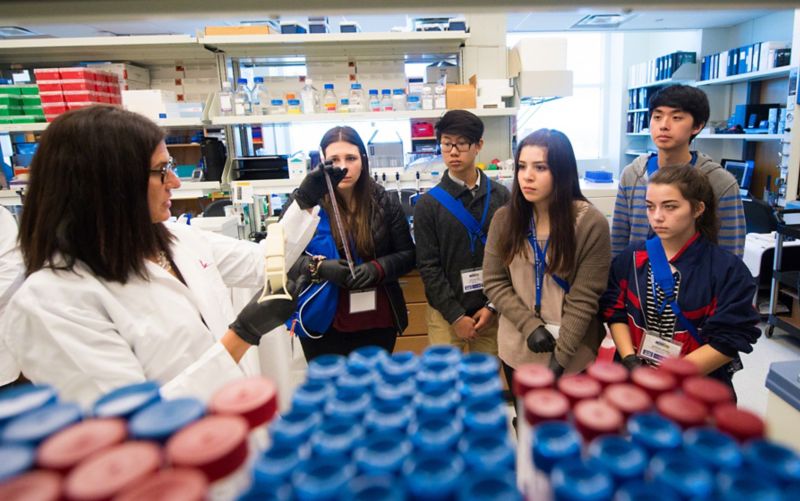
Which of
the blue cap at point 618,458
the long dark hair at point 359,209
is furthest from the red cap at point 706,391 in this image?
the long dark hair at point 359,209

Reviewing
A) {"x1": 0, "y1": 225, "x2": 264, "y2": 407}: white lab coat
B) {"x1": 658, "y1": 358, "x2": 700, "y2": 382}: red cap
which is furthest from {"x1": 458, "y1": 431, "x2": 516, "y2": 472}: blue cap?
{"x1": 0, "y1": 225, "x2": 264, "y2": 407}: white lab coat

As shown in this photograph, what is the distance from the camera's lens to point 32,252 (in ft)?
3.06

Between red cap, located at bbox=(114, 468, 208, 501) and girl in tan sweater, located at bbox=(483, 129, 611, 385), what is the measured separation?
1.31m

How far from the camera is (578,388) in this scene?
52cm

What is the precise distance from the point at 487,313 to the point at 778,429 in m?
0.96

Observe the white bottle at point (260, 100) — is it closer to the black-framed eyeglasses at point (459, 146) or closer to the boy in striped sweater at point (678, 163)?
the black-framed eyeglasses at point (459, 146)

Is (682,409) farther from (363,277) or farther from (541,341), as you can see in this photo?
(363,277)

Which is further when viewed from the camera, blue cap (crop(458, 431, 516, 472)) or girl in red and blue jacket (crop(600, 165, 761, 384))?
girl in red and blue jacket (crop(600, 165, 761, 384))

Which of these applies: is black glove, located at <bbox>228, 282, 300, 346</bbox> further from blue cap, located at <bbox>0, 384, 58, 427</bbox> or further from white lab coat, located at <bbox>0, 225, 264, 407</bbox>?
blue cap, located at <bbox>0, 384, 58, 427</bbox>

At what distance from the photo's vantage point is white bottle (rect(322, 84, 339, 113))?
302 cm

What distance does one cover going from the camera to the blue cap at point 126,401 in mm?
483

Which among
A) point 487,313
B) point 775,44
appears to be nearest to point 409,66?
point 487,313

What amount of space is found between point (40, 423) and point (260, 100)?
2925mm

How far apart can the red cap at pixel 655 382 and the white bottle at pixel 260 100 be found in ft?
9.76
